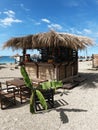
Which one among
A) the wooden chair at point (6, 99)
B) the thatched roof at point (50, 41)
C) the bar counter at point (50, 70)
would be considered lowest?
the wooden chair at point (6, 99)

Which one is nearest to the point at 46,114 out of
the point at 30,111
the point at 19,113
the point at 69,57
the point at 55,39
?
the point at 30,111

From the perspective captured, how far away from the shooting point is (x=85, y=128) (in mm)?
4703

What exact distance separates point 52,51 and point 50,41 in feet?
5.98

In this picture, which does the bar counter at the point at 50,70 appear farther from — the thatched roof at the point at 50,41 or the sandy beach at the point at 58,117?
the sandy beach at the point at 58,117

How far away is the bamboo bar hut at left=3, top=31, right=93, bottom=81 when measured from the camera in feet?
31.9

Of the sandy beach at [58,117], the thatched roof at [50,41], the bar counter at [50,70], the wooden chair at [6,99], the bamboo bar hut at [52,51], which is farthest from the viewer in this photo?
the bar counter at [50,70]

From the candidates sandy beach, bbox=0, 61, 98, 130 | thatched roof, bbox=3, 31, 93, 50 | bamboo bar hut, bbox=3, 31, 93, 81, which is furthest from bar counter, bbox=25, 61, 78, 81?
sandy beach, bbox=0, 61, 98, 130

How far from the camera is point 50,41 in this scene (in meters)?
9.46

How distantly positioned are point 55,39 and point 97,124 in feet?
18.5

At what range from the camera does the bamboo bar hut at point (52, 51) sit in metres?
9.73

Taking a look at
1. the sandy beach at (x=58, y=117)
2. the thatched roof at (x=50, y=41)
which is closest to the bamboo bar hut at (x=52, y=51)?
the thatched roof at (x=50, y=41)

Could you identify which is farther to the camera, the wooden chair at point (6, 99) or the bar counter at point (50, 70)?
the bar counter at point (50, 70)

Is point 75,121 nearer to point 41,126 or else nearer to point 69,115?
point 69,115

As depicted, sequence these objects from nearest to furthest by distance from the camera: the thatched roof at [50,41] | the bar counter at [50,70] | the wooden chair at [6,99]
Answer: the wooden chair at [6,99] < the thatched roof at [50,41] < the bar counter at [50,70]
